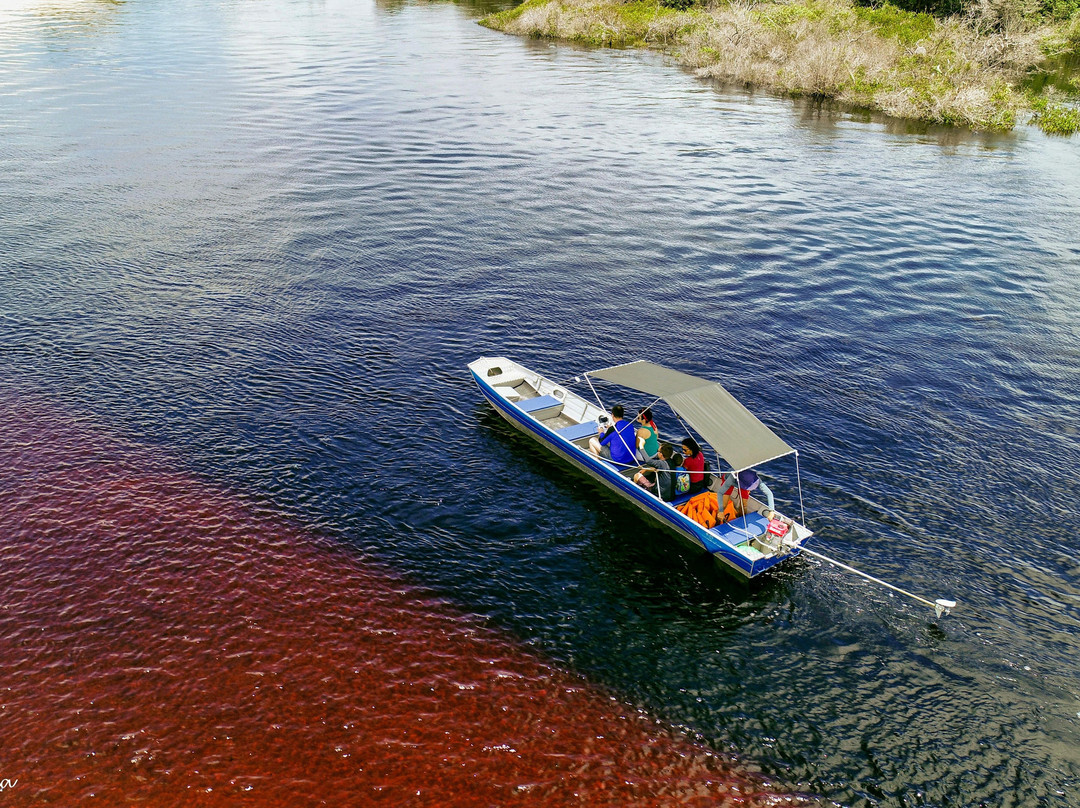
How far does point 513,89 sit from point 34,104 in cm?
3989

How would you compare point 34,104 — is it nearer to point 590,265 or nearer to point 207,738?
point 590,265

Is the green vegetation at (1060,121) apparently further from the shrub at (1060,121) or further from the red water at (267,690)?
the red water at (267,690)

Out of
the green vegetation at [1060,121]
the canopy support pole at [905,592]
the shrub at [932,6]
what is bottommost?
the canopy support pole at [905,592]

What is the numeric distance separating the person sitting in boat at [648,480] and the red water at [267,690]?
21.0 ft

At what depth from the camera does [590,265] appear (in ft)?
132

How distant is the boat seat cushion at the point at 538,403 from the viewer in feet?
88.3

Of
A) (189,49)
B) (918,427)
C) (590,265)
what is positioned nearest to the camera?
(918,427)

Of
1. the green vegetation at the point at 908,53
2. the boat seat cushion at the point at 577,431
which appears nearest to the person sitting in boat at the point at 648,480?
the boat seat cushion at the point at 577,431

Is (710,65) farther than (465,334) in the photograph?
Yes

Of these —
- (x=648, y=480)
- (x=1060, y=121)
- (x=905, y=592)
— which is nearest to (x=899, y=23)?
(x=1060, y=121)

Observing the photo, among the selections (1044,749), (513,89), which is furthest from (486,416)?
(513,89)

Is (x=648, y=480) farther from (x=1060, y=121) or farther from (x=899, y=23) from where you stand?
(x=899, y=23)

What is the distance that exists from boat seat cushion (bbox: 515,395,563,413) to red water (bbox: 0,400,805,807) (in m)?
8.25

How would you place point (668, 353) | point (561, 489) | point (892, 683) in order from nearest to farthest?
point (892, 683), point (561, 489), point (668, 353)
